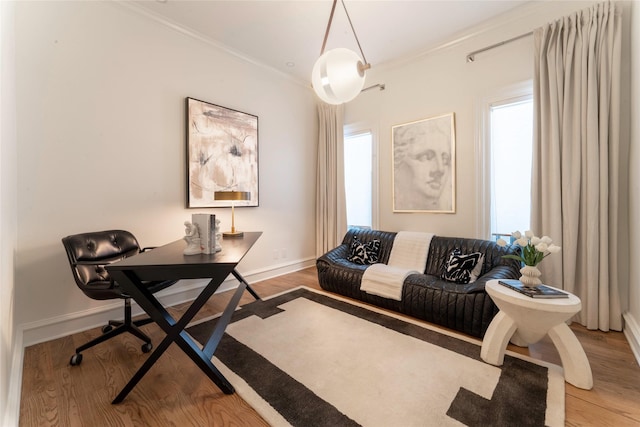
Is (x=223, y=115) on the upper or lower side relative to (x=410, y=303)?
upper

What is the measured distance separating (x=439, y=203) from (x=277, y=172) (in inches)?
91.7

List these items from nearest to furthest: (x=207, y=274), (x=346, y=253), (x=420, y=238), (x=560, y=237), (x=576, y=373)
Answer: (x=207, y=274) < (x=576, y=373) < (x=560, y=237) < (x=420, y=238) < (x=346, y=253)

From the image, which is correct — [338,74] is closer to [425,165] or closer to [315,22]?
[315,22]

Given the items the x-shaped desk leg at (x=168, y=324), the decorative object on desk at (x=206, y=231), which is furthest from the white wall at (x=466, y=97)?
the x-shaped desk leg at (x=168, y=324)

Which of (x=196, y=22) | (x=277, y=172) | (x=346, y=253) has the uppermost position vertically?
(x=196, y=22)

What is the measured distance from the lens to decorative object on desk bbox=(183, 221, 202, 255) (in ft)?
5.51

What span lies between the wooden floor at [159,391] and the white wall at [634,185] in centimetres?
17

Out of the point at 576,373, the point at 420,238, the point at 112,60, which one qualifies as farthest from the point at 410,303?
the point at 112,60

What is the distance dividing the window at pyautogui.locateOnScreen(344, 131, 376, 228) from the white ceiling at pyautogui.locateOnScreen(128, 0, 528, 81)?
1.24 meters

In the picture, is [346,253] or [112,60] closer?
[112,60]

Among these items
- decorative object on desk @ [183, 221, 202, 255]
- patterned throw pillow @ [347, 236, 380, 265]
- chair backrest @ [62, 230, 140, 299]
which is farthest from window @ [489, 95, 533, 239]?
chair backrest @ [62, 230, 140, 299]

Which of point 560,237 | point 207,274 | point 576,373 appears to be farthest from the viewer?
point 560,237

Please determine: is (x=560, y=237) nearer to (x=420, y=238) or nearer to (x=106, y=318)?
(x=420, y=238)

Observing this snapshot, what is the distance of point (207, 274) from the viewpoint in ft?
4.67
